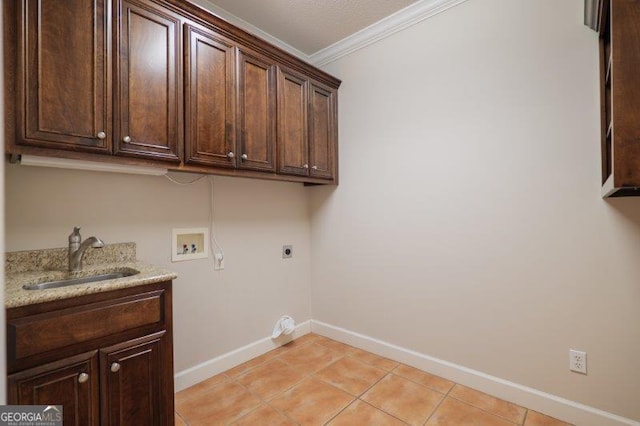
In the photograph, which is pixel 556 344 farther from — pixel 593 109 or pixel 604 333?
pixel 593 109

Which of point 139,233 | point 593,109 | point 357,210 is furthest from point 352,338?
point 593,109

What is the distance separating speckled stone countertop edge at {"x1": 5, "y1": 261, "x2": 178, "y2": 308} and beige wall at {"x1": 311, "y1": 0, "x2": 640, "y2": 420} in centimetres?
163

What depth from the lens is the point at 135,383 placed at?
1399 mm

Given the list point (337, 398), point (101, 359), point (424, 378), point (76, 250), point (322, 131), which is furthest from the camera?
point (322, 131)

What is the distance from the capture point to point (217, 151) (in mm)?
1900

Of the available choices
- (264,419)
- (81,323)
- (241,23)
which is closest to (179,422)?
(264,419)

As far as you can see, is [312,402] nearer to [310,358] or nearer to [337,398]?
[337,398]

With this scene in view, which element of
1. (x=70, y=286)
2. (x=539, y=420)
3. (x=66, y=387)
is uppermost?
(x=70, y=286)

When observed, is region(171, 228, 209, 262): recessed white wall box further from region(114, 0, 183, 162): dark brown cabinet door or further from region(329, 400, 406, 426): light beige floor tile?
region(329, 400, 406, 426): light beige floor tile

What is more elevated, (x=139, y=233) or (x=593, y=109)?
(x=593, y=109)

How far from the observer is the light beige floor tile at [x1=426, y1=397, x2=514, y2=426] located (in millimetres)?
1728

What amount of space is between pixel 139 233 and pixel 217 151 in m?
0.70

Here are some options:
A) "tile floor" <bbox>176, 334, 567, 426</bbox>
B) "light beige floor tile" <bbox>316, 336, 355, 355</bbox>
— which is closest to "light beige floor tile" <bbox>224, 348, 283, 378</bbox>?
"tile floor" <bbox>176, 334, 567, 426</bbox>

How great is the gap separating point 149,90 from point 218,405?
1.84 metres
